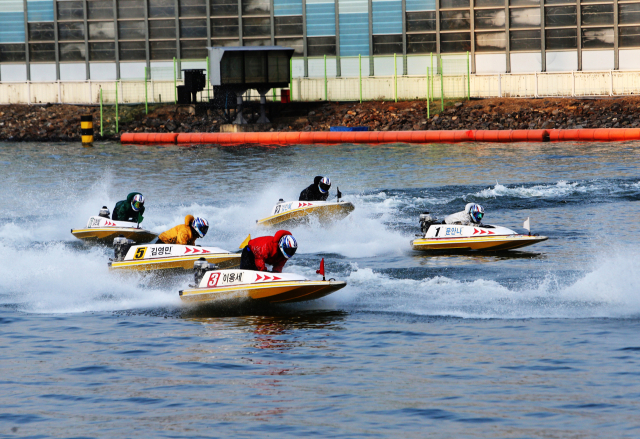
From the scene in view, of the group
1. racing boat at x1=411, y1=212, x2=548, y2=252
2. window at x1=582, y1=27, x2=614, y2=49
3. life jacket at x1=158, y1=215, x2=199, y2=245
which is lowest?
racing boat at x1=411, y1=212, x2=548, y2=252

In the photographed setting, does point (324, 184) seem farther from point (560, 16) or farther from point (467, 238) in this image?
point (560, 16)

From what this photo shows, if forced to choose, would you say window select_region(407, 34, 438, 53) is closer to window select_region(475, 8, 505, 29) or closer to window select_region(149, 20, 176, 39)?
window select_region(475, 8, 505, 29)

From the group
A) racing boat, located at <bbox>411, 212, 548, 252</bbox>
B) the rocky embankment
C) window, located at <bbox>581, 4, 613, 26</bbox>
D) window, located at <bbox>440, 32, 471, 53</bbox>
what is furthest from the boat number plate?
window, located at <bbox>581, 4, 613, 26</bbox>

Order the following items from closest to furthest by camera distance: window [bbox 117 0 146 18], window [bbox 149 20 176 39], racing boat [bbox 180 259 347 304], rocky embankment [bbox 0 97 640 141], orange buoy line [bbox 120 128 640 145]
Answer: racing boat [bbox 180 259 347 304] < orange buoy line [bbox 120 128 640 145] < rocky embankment [bbox 0 97 640 141] < window [bbox 149 20 176 39] < window [bbox 117 0 146 18]

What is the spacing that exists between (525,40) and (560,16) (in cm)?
189

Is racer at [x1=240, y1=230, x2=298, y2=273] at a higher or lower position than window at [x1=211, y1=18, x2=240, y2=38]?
lower

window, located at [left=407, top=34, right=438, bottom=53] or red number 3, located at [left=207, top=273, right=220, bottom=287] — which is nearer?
red number 3, located at [left=207, top=273, right=220, bottom=287]

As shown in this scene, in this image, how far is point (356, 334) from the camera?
13.3 meters

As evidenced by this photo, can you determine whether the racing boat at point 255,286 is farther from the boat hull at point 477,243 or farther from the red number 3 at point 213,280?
the boat hull at point 477,243

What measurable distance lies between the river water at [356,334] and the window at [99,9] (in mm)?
25136

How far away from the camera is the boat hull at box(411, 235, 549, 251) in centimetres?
1883

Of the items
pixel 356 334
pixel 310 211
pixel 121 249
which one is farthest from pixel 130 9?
pixel 356 334

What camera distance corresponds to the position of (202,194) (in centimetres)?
2847

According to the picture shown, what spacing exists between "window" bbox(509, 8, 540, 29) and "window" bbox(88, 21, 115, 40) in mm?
20065
